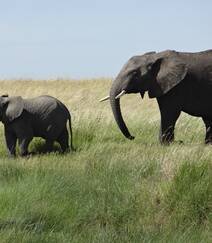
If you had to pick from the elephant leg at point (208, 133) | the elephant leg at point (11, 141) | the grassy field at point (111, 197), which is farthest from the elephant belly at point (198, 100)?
the elephant leg at point (11, 141)

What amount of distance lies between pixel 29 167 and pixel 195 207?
2725 mm

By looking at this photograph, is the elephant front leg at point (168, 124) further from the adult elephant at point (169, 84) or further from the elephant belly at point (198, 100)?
the elephant belly at point (198, 100)

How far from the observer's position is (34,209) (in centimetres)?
702

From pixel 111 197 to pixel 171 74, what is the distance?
3.90m

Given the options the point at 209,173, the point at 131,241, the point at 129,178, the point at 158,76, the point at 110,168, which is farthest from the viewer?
the point at 158,76

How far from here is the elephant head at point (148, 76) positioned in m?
11.0

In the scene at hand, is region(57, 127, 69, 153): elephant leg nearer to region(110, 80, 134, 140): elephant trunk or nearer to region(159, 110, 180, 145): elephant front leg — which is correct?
region(110, 80, 134, 140): elephant trunk

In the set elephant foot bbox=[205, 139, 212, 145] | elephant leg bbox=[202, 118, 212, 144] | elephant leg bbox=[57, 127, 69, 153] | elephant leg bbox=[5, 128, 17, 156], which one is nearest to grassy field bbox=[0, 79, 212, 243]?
elephant leg bbox=[5, 128, 17, 156]

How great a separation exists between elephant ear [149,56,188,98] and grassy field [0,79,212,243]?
55.5 inches

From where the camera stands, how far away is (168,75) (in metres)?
11.0

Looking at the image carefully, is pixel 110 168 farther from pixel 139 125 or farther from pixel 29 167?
pixel 139 125

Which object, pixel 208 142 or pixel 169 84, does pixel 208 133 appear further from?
pixel 169 84

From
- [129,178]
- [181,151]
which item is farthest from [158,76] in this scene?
[129,178]

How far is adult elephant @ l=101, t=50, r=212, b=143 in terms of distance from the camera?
11.0m
